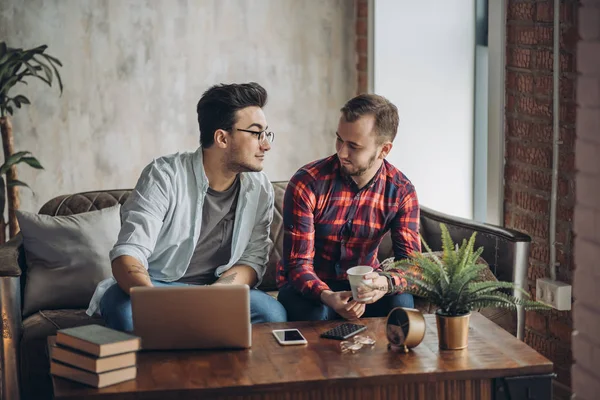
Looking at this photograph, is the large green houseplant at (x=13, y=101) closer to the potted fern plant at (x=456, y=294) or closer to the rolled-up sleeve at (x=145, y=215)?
the rolled-up sleeve at (x=145, y=215)

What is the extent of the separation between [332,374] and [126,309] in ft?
2.84

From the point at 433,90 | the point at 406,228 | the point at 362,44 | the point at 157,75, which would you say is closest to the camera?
the point at 406,228

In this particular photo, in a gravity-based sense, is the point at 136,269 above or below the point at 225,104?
below

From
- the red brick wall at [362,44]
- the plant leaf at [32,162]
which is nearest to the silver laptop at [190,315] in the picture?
the plant leaf at [32,162]

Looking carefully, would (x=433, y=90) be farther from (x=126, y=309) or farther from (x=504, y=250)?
(x=126, y=309)

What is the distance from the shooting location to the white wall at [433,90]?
13.4ft

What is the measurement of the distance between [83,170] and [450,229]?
198 centimetres

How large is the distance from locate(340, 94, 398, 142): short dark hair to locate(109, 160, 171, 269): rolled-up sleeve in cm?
63

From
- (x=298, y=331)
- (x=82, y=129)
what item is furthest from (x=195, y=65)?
(x=298, y=331)

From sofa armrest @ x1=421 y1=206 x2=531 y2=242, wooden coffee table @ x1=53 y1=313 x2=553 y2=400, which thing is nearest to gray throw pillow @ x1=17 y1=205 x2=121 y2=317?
wooden coffee table @ x1=53 y1=313 x2=553 y2=400

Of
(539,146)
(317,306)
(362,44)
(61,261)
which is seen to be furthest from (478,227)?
(362,44)

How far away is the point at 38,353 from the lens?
9.56 feet

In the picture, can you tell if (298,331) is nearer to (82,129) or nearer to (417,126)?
(417,126)

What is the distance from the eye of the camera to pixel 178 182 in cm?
286
